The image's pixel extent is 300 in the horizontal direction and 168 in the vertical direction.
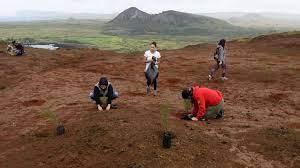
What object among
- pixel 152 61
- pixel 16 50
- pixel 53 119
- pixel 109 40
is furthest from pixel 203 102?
pixel 109 40

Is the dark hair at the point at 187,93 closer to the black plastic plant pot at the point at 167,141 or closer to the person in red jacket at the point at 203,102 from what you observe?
the person in red jacket at the point at 203,102

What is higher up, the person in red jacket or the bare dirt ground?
the person in red jacket

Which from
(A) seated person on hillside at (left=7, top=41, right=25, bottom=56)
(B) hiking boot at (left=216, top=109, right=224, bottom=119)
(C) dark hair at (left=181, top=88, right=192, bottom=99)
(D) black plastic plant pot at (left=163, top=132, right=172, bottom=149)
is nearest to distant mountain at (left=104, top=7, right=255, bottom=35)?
(A) seated person on hillside at (left=7, top=41, right=25, bottom=56)

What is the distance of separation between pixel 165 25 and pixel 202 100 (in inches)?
4755

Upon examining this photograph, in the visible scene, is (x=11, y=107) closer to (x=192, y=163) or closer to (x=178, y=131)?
(x=178, y=131)

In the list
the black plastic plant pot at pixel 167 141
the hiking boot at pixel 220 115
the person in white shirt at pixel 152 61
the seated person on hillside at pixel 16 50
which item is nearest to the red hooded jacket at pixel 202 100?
the hiking boot at pixel 220 115

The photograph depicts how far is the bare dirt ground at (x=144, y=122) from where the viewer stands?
916 centimetres

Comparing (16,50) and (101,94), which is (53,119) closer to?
(101,94)

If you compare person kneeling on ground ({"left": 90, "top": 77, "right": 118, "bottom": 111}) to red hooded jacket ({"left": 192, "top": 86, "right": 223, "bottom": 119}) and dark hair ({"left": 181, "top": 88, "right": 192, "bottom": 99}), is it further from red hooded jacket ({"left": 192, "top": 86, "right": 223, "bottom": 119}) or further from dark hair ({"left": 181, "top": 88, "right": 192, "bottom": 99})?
red hooded jacket ({"left": 192, "top": 86, "right": 223, "bottom": 119})

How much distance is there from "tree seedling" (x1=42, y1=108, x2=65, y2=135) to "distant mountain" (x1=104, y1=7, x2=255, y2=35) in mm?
103339

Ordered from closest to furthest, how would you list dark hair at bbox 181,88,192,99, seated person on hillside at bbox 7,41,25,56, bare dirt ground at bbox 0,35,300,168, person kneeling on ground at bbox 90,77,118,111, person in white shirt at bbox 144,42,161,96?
bare dirt ground at bbox 0,35,300,168
dark hair at bbox 181,88,192,99
person kneeling on ground at bbox 90,77,118,111
person in white shirt at bbox 144,42,161,96
seated person on hillside at bbox 7,41,25,56

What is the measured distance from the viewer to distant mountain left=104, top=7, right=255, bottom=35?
122 meters

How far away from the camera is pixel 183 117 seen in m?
11.7

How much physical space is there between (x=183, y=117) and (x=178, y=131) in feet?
5.61
